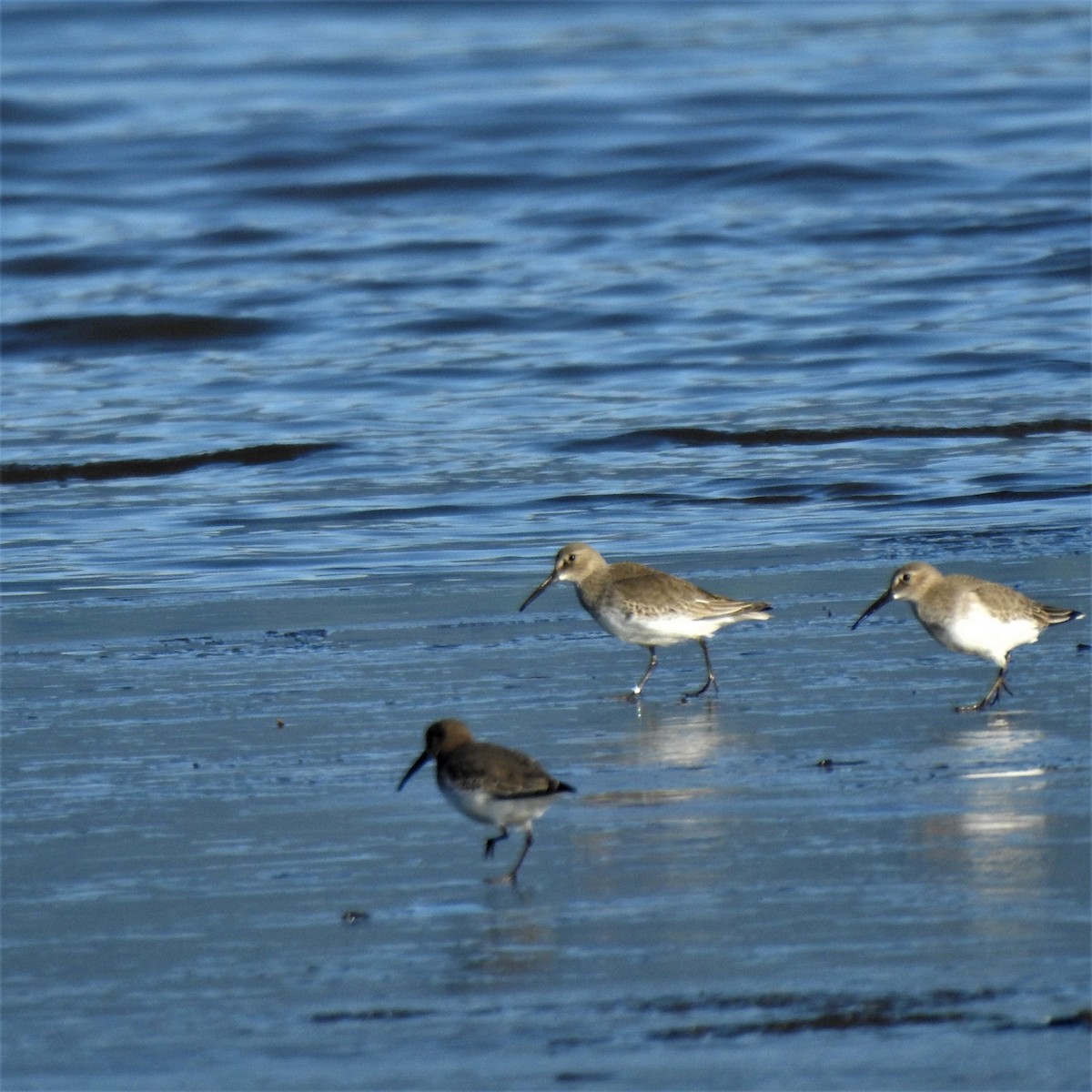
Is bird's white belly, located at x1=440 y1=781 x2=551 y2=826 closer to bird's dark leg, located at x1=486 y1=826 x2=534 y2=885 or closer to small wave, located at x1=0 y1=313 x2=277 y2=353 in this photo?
bird's dark leg, located at x1=486 y1=826 x2=534 y2=885

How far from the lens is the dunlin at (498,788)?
414 cm

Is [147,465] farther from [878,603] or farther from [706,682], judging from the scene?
[878,603]

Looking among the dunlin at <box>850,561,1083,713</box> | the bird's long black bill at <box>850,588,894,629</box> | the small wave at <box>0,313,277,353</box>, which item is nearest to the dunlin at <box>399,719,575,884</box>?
the dunlin at <box>850,561,1083,713</box>

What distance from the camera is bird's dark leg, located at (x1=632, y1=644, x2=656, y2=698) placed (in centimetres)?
581

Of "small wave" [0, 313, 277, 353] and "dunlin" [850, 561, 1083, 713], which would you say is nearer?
"dunlin" [850, 561, 1083, 713]

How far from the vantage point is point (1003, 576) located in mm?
7055

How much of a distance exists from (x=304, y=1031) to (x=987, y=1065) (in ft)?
3.74

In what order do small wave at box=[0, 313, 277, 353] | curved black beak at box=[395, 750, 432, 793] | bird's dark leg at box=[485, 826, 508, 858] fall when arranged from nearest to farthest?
1. bird's dark leg at box=[485, 826, 508, 858]
2. curved black beak at box=[395, 750, 432, 793]
3. small wave at box=[0, 313, 277, 353]

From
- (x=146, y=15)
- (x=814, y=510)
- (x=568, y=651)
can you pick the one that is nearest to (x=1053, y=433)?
(x=814, y=510)

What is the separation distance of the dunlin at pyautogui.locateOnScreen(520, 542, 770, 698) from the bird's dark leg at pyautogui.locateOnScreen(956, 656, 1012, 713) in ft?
2.47

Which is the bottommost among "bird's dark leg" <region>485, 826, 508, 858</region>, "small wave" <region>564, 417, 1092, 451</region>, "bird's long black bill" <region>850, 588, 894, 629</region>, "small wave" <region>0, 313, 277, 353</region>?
"small wave" <region>564, 417, 1092, 451</region>

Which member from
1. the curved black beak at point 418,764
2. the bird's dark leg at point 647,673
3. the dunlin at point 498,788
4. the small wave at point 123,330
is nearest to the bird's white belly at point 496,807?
the dunlin at point 498,788

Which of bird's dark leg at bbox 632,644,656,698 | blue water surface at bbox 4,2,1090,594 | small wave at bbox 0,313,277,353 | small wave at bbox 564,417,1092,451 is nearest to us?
bird's dark leg at bbox 632,644,656,698

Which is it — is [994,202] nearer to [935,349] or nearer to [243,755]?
[935,349]
